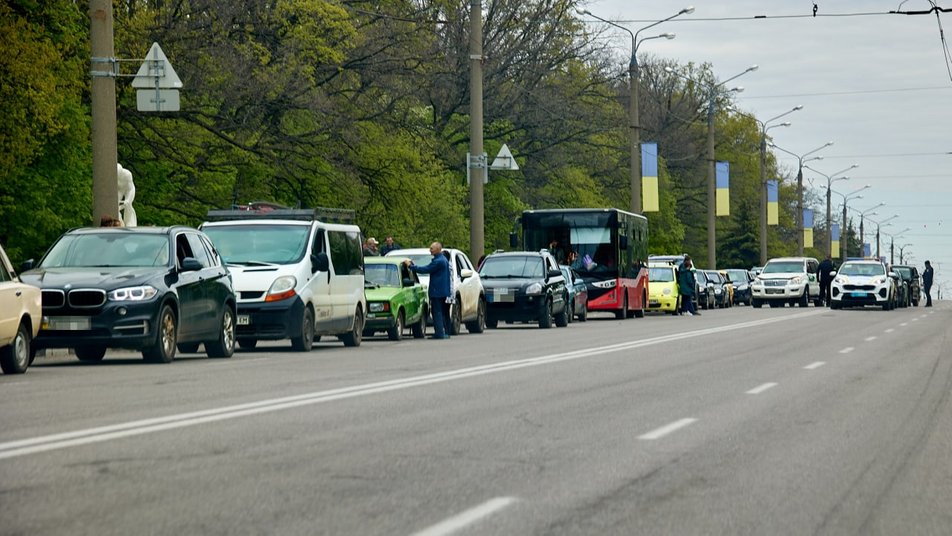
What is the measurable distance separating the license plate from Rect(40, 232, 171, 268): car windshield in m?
1.35

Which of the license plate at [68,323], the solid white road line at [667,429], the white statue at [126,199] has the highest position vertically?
the white statue at [126,199]

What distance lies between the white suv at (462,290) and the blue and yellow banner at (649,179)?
22.4m

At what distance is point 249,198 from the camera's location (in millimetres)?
45062

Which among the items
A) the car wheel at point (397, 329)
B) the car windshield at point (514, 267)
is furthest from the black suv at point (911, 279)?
the car wheel at point (397, 329)

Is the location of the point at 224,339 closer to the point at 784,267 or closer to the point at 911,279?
the point at 784,267

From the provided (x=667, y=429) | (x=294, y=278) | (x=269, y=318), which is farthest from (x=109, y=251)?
(x=667, y=429)

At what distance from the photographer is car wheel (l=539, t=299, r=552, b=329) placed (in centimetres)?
3597

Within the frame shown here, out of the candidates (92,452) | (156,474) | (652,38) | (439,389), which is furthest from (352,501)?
(652,38)

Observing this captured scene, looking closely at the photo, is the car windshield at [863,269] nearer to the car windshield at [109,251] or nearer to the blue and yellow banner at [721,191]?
the blue and yellow banner at [721,191]

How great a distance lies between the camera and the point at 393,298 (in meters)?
29.3

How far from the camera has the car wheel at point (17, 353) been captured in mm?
17484

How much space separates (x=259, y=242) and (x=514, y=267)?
12936mm

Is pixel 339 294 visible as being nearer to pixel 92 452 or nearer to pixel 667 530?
pixel 92 452

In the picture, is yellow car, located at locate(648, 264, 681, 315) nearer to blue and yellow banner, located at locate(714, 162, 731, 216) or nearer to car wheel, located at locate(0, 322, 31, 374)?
blue and yellow banner, located at locate(714, 162, 731, 216)
